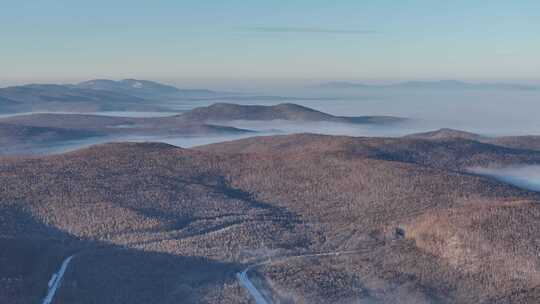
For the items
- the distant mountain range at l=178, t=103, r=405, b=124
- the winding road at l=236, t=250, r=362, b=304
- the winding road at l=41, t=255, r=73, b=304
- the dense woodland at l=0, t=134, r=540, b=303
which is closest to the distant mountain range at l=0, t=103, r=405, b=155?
the distant mountain range at l=178, t=103, r=405, b=124

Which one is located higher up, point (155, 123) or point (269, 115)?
point (269, 115)

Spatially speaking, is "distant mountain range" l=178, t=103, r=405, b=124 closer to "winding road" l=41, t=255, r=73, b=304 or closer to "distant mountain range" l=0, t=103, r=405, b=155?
"distant mountain range" l=0, t=103, r=405, b=155

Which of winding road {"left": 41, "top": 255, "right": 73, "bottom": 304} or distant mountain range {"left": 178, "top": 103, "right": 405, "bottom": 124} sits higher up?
winding road {"left": 41, "top": 255, "right": 73, "bottom": 304}

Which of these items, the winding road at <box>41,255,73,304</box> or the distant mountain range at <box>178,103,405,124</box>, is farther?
the distant mountain range at <box>178,103,405,124</box>

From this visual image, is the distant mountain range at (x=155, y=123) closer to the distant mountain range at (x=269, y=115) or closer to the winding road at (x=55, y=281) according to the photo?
the distant mountain range at (x=269, y=115)

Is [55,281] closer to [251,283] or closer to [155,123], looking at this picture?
[251,283]

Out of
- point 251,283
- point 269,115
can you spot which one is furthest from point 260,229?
point 269,115

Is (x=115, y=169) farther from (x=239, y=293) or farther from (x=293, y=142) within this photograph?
(x=293, y=142)

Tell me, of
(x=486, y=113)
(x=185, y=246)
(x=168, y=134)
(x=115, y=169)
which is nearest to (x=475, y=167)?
(x=115, y=169)
